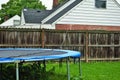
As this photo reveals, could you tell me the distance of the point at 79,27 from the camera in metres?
27.0

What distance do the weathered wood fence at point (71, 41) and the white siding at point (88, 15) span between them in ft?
29.1

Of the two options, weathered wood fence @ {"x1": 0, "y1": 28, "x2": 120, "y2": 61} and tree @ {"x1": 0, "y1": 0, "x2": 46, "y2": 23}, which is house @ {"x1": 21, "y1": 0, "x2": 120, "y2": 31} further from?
tree @ {"x1": 0, "y1": 0, "x2": 46, "y2": 23}

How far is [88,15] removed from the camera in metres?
27.1

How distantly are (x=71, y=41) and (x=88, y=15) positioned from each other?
9885mm

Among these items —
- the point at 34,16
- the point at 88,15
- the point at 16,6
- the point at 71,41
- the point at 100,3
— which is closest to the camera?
the point at 71,41

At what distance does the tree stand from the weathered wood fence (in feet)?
182

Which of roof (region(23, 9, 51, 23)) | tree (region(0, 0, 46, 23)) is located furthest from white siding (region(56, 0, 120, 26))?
tree (region(0, 0, 46, 23))

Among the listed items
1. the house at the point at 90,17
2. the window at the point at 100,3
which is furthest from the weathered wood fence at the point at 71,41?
the window at the point at 100,3

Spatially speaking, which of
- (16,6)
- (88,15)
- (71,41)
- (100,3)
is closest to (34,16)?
(88,15)

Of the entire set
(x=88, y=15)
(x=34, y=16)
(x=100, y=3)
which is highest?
(x=100, y=3)

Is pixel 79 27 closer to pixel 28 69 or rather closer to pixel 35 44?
pixel 35 44

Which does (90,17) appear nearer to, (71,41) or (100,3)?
(100,3)

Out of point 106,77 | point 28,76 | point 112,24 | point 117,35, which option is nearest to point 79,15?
point 112,24

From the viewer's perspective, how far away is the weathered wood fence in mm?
16672
